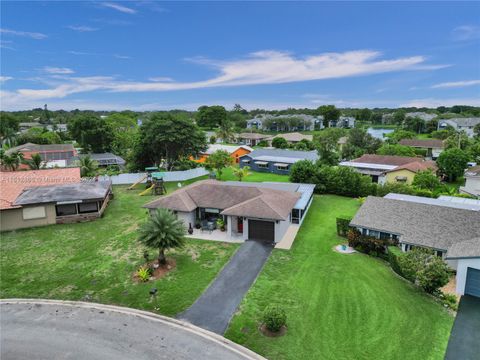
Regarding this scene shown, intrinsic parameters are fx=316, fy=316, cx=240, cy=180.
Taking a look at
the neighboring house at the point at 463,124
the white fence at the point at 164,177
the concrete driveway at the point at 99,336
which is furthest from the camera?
the neighboring house at the point at 463,124

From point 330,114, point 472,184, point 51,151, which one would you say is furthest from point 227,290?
point 330,114

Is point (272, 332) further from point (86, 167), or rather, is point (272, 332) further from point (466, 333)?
point (86, 167)

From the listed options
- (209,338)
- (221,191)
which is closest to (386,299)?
(209,338)

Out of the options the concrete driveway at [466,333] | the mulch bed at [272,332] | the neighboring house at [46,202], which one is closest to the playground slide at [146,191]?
the neighboring house at [46,202]

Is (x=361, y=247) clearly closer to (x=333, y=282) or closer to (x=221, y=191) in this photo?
(x=333, y=282)

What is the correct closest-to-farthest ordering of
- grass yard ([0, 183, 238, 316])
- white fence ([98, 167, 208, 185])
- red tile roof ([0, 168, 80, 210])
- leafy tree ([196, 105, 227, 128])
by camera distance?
grass yard ([0, 183, 238, 316]) < red tile roof ([0, 168, 80, 210]) < white fence ([98, 167, 208, 185]) < leafy tree ([196, 105, 227, 128])

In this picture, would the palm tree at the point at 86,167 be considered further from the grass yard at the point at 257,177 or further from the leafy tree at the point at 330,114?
the leafy tree at the point at 330,114

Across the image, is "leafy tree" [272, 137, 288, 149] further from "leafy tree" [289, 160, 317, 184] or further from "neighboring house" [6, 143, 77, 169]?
"neighboring house" [6, 143, 77, 169]

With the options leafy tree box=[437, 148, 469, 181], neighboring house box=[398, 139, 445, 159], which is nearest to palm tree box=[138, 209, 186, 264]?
leafy tree box=[437, 148, 469, 181]
